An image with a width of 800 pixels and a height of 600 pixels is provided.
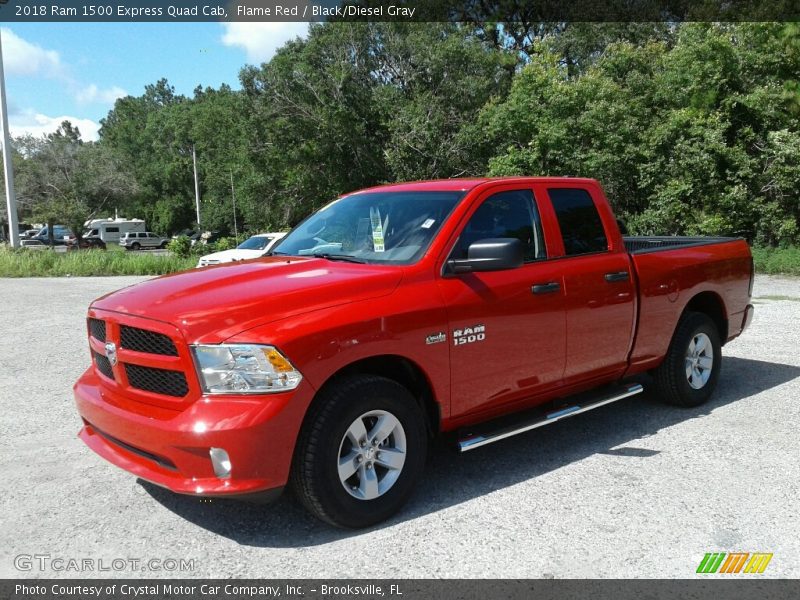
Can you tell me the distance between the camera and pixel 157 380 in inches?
143

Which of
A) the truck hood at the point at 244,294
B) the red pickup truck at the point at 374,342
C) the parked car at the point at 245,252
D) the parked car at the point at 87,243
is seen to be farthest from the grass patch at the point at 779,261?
the parked car at the point at 87,243

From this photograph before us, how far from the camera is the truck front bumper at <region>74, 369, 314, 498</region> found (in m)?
3.32

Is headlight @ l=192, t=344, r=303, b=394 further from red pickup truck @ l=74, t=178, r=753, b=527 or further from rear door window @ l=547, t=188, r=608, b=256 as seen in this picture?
rear door window @ l=547, t=188, r=608, b=256

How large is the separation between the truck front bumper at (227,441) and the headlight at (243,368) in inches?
2.0

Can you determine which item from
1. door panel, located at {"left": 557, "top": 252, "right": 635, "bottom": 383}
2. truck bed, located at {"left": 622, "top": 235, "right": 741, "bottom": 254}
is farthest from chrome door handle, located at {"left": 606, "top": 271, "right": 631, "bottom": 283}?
truck bed, located at {"left": 622, "top": 235, "right": 741, "bottom": 254}

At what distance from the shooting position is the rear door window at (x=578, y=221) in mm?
5031

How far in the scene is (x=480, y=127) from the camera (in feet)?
91.0

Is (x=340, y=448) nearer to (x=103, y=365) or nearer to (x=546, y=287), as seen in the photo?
(x=103, y=365)

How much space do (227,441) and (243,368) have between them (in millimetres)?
358

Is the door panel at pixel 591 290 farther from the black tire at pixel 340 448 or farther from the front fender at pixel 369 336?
the black tire at pixel 340 448

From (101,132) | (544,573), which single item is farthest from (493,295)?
(101,132)

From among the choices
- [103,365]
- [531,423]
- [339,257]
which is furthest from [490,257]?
[103,365]

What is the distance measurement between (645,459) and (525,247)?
1743 millimetres

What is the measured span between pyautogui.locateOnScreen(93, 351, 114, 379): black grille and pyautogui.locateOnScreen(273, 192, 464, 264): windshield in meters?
1.47
